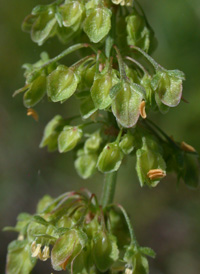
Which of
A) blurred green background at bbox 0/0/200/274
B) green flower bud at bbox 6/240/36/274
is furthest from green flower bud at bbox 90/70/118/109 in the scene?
blurred green background at bbox 0/0/200/274

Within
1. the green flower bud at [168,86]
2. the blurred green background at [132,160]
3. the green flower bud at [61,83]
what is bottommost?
the blurred green background at [132,160]

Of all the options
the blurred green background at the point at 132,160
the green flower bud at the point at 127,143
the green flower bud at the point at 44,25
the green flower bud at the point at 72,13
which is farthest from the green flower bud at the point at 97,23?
the blurred green background at the point at 132,160

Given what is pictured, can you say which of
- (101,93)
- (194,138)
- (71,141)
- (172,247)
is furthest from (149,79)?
(172,247)

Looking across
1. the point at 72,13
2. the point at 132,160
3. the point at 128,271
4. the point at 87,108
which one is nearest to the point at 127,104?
the point at 87,108

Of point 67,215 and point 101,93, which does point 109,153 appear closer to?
point 101,93

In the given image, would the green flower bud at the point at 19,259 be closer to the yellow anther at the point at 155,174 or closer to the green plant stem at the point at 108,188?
the green plant stem at the point at 108,188

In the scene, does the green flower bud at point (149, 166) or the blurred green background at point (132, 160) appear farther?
the blurred green background at point (132, 160)

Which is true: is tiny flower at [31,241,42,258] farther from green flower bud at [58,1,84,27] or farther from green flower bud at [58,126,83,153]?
green flower bud at [58,1,84,27]
